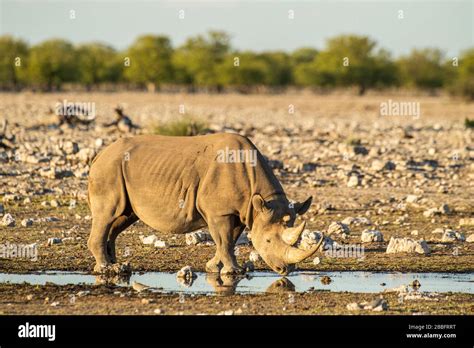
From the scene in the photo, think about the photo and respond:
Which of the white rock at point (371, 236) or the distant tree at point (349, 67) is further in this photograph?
the distant tree at point (349, 67)

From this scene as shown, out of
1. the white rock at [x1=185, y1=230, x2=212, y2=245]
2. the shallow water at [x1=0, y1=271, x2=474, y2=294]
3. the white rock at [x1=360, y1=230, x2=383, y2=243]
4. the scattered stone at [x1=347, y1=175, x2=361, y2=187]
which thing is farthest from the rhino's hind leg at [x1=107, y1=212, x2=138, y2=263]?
the scattered stone at [x1=347, y1=175, x2=361, y2=187]

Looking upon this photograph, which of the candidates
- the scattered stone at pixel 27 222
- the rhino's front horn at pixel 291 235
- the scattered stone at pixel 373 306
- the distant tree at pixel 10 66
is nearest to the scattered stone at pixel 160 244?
the scattered stone at pixel 27 222

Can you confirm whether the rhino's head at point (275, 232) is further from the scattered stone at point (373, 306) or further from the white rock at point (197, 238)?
the white rock at point (197, 238)

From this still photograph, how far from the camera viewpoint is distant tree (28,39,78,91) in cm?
8444

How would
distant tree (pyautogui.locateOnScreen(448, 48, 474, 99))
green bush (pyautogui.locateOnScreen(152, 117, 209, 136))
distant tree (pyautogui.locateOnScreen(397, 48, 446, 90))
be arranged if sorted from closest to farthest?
green bush (pyautogui.locateOnScreen(152, 117, 209, 136)), distant tree (pyautogui.locateOnScreen(448, 48, 474, 99)), distant tree (pyautogui.locateOnScreen(397, 48, 446, 90))

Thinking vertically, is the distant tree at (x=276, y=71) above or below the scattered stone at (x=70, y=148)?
above

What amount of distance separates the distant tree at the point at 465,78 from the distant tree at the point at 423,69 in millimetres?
2376

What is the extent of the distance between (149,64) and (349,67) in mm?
17686

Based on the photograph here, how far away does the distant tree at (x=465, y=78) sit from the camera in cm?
6219

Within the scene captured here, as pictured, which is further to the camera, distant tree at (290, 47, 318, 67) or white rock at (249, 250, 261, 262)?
distant tree at (290, 47, 318, 67)

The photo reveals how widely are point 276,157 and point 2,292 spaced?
1232 centimetres

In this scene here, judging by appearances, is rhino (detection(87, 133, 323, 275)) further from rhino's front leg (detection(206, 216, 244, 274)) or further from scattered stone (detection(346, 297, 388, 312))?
scattered stone (detection(346, 297, 388, 312))

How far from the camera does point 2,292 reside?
426 inches
